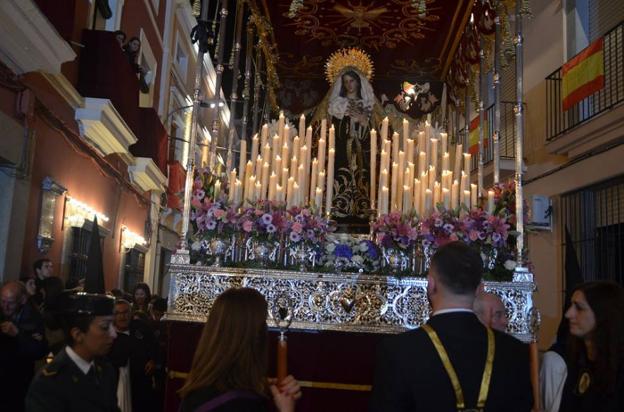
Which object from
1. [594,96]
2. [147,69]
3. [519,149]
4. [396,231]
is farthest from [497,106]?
[147,69]

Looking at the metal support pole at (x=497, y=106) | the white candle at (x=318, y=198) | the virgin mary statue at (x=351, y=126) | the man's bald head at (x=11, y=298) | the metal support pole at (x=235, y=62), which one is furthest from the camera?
the virgin mary statue at (x=351, y=126)

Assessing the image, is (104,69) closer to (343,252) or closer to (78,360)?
(343,252)

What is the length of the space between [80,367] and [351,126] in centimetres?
400

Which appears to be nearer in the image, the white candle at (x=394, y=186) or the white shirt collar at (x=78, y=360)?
the white shirt collar at (x=78, y=360)

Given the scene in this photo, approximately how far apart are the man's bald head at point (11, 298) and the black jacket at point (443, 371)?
2633mm

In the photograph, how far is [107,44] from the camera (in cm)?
729

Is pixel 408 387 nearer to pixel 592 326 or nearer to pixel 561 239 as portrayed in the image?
pixel 592 326

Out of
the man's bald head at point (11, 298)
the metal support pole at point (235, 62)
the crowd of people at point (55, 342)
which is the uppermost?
the metal support pole at point (235, 62)

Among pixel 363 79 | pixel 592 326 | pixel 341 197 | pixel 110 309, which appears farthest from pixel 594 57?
pixel 110 309

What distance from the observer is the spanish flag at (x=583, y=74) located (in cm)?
772

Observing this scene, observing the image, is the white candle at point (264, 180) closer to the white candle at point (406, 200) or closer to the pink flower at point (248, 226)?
the pink flower at point (248, 226)

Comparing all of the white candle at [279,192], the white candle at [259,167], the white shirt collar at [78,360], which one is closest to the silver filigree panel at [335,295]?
the white candle at [279,192]

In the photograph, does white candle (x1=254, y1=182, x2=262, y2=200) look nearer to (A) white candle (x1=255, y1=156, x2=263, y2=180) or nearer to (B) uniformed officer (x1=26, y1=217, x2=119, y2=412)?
(A) white candle (x1=255, y1=156, x2=263, y2=180)

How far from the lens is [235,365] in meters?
1.87
